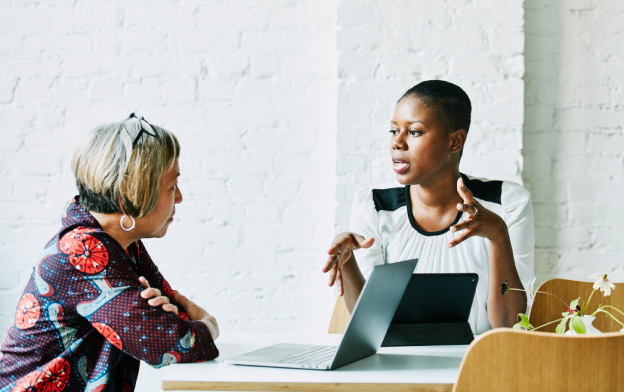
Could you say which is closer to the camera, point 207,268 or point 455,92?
point 455,92

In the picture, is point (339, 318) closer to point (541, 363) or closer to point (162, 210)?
point (162, 210)

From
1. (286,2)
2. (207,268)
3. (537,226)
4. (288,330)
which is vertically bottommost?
(288,330)

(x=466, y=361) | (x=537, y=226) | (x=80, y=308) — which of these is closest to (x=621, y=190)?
(x=537, y=226)

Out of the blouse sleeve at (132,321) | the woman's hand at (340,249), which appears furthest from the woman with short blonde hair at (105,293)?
the woman's hand at (340,249)

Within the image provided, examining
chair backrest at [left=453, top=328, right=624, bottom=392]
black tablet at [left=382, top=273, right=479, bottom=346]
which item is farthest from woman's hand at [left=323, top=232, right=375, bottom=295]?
chair backrest at [left=453, top=328, right=624, bottom=392]

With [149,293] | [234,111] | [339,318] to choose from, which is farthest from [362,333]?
[234,111]

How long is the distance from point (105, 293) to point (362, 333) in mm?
479

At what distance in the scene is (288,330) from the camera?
2.42 metres

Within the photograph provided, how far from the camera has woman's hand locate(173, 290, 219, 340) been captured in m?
1.31

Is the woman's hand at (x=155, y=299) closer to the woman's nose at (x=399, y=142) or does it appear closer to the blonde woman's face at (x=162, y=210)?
the blonde woman's face at (x=162, y=210)

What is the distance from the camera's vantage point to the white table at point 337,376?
1.04m

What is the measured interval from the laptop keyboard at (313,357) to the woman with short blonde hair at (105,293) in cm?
15

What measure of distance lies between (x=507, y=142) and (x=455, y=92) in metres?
0.45

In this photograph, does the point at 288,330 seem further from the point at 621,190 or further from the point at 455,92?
the point at 621,190
